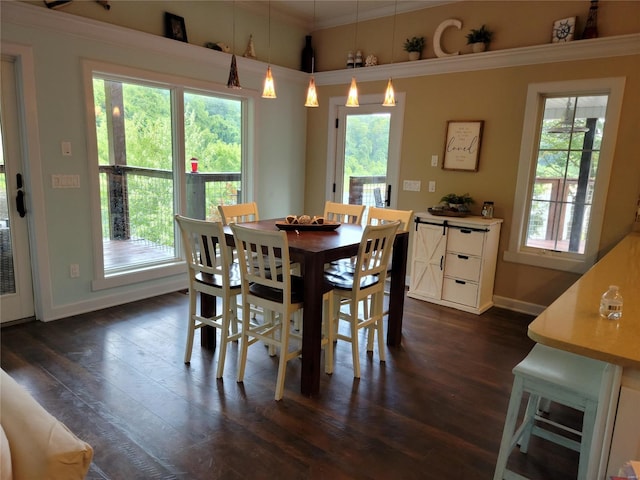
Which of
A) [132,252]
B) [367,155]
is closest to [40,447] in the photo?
[132,252]

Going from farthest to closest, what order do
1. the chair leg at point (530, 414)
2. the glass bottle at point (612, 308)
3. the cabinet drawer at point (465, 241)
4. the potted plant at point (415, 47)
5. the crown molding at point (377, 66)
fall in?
the potted plant at point (415, 47)
the cabinet drawer at point (465, 241)
the crown molding at point (377, 66)
the chair leg at point (530, 414)
the glass bottle at point (612, 308)

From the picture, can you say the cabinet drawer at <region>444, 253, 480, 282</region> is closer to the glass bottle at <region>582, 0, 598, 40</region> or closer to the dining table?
the dining table

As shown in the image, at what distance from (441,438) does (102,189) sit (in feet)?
10.9

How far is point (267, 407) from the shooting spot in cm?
238

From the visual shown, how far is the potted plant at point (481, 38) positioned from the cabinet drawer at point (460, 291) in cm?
222

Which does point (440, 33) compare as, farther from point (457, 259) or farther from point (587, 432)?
point (587, 432)

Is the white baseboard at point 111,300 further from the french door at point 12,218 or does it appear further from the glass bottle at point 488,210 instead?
the glass bottle at point 488,210

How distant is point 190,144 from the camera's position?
438 cm

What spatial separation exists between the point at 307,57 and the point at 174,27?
1.83m

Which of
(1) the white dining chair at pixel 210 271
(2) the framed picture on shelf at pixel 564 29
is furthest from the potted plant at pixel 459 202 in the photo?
(1) the white dining chair at pixel 210 271

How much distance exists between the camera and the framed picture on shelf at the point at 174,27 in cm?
389

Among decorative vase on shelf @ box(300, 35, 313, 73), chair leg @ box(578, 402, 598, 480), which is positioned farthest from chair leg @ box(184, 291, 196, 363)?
decorative vase on shelf @ box(300, 35, 313, 73)

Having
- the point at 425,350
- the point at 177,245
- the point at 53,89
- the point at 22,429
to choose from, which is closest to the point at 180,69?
the point at 53,89

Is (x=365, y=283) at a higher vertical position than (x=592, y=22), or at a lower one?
lower
